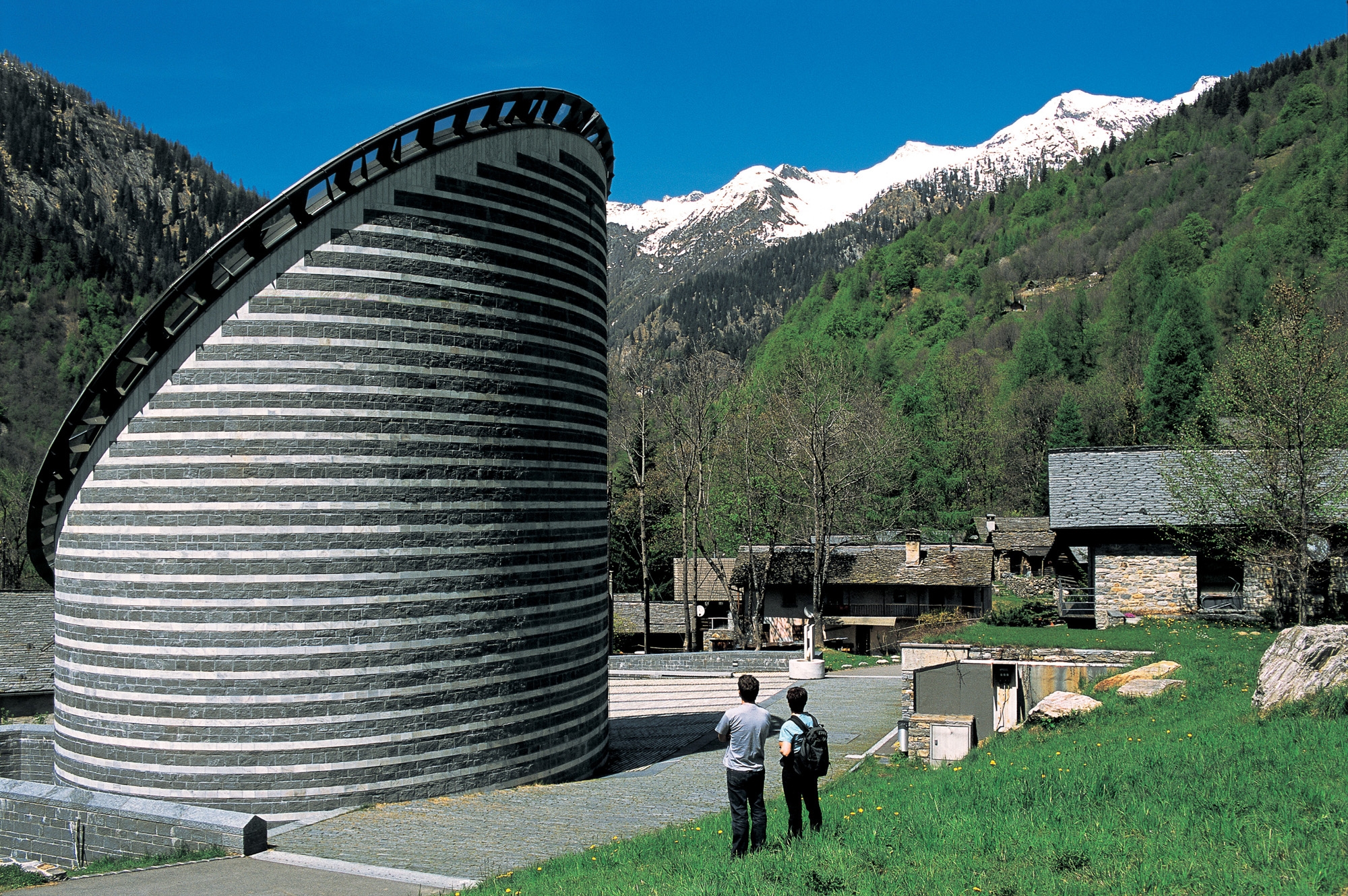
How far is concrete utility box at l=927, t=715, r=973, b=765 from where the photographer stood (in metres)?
14.6

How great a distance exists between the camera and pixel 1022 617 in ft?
102

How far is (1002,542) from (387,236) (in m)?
55.4

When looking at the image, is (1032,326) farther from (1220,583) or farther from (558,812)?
(558,812)

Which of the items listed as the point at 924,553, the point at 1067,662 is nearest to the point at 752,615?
the point at 924,553

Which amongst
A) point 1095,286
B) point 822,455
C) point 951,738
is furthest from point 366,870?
point 1095,286

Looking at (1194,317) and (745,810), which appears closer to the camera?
(745,810)

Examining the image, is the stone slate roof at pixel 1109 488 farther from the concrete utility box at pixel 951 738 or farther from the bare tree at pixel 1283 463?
the concrete utility box at pixel 951 738

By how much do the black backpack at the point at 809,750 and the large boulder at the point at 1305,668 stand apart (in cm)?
708

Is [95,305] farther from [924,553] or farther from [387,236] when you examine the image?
[387,236]

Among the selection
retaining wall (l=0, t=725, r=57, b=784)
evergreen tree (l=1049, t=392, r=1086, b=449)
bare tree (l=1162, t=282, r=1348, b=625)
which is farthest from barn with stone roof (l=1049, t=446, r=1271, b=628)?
evergreen tree (l=1049, t=392, r=1086, b=449)

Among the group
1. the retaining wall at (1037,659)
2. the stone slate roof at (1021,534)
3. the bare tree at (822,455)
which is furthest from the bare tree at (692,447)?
the retaining wall at (1037,659)

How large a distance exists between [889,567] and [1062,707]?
3294 centimetres

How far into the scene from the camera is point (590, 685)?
16891 mm

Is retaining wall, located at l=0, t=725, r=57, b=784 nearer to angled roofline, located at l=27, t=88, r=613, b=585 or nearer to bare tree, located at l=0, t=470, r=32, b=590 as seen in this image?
angled roofline, located at l=27, t=88, r=613, b=585
